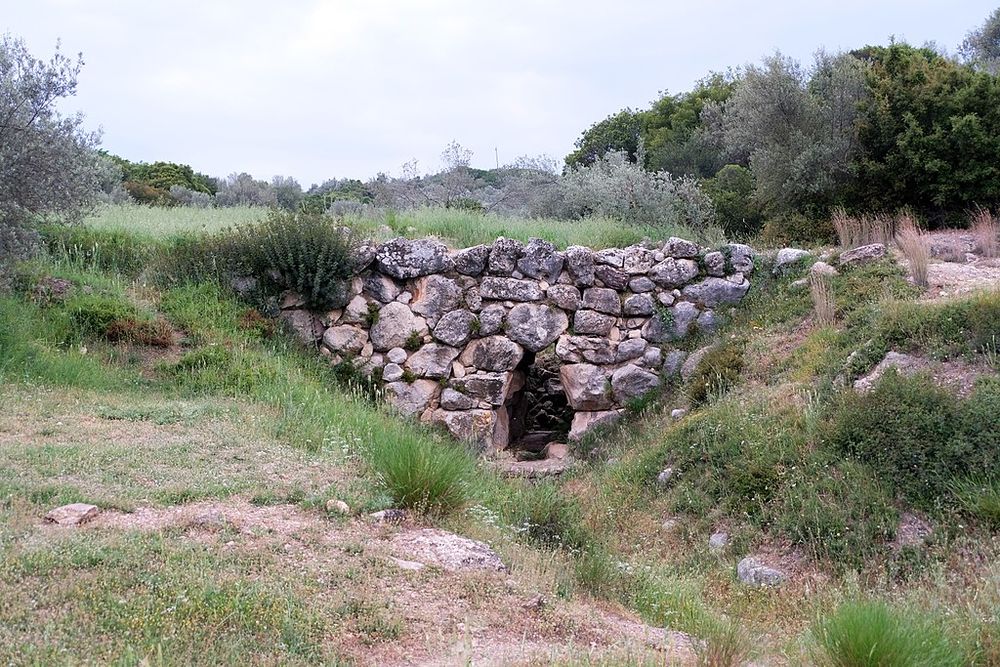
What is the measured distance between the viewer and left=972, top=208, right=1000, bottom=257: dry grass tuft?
37.0 feet

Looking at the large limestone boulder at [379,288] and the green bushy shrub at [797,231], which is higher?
the green bushy shrub at [797,231]

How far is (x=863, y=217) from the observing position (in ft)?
40.4

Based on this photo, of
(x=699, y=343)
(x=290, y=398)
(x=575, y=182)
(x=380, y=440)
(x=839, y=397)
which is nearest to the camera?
(x=380, y=440)

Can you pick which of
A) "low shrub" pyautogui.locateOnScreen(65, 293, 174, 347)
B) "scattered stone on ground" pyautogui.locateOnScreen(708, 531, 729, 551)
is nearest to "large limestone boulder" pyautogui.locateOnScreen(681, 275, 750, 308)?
"scattered stone on ground" pyautogui.locateOnScreen(708, 531, 729, 551)

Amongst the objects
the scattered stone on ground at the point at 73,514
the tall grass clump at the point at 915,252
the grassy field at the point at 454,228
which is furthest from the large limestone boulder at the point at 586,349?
the scattered stone on ground at the point at 73,514

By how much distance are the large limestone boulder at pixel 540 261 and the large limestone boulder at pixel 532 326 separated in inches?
18.1

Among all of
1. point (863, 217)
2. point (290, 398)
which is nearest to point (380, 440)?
point (290, 398)

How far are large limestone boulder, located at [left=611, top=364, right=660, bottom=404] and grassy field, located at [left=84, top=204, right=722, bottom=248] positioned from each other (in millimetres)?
2258

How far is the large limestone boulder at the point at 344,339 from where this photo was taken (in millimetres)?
11406

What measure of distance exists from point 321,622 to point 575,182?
13.6 metres

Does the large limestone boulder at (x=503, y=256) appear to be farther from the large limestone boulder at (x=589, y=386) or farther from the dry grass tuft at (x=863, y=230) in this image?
the dry grass tuft at (x=863, y=230)

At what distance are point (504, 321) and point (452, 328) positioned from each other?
735mm

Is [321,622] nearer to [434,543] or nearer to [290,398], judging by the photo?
[434,543]

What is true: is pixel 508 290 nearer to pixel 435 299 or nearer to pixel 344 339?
pixel 435 299
